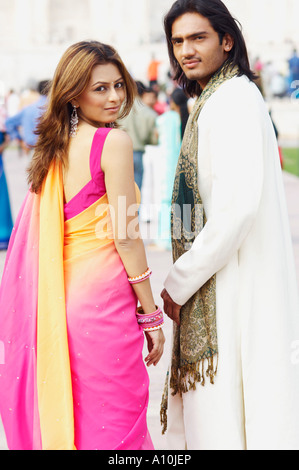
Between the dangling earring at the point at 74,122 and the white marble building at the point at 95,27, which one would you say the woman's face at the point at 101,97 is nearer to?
the dangling earring at the point at 74,122

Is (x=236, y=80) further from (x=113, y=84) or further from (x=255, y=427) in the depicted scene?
(x=255, y=427)

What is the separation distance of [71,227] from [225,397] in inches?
27.8

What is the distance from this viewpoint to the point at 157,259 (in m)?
7.30

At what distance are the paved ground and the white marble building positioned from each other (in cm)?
2291

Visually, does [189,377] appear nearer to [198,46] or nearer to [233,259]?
[233,259]

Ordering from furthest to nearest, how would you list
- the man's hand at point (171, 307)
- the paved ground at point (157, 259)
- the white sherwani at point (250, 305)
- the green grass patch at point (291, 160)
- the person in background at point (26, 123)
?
the green grass patch at point (291, 160) < the person in background at point (26, 123) < the paved ground at point (157, 259) < the man's hand at point (171, 307) < the white sherwani at point (250, 305)

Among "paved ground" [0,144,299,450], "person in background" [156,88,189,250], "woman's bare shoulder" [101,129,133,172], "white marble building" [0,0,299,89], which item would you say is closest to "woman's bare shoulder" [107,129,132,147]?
"woman's bare shoulder" [101,129,133,172]

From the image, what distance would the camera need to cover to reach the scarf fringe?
2.38 meters

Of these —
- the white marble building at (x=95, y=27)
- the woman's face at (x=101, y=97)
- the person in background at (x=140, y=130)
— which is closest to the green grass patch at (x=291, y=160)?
the person in background at (x=140, y=130)

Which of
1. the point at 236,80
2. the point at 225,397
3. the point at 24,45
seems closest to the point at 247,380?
the point at 225,397

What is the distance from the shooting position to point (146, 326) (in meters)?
2.40

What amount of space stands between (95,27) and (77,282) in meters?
53.7

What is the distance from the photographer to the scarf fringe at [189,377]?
2385 mm

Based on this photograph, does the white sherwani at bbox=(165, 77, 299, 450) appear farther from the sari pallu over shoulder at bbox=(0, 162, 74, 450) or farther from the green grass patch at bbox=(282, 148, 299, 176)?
Result: the green grass patch at bbox=(282, 148, 299, 176)
